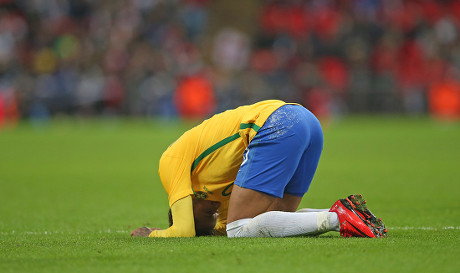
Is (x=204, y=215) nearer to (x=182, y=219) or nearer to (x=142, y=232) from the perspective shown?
(x=182, y=219)

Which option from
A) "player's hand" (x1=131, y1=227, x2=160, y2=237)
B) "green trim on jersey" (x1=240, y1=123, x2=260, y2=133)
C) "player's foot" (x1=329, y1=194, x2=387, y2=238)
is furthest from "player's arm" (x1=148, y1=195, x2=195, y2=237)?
"player's foot" (x1=329, y1=194, x2=387, y2=238)

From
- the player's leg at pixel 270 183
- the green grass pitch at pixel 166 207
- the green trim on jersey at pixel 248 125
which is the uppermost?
the green trim on jersey at pixel 248 125

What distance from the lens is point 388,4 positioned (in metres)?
29.4

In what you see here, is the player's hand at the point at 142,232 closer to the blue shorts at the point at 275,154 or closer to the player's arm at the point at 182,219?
the player's arm at the point at 182,219

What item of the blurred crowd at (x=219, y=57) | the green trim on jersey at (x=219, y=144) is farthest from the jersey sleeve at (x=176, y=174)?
the blurred crowd at (x=219, y=57)

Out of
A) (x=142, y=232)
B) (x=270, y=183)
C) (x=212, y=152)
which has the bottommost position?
(x=142, y=232)

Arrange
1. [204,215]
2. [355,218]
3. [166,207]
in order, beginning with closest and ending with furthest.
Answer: [355,218]
[204,215]
[166,207]

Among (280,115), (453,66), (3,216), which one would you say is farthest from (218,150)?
(453,66)

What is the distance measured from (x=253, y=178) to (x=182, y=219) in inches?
27.3

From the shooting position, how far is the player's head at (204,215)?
241 inches

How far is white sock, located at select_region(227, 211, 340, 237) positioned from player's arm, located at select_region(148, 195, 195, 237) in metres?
0.44

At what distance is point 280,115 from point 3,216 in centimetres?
392

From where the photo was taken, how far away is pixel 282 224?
19.1 feet

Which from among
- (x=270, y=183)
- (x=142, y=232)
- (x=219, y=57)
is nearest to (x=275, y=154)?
(x=270, y=183)
